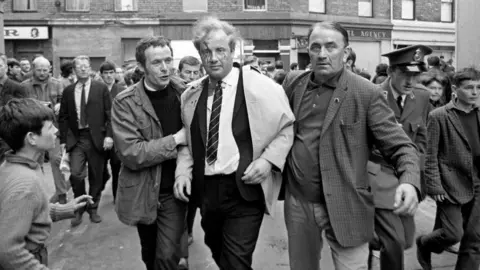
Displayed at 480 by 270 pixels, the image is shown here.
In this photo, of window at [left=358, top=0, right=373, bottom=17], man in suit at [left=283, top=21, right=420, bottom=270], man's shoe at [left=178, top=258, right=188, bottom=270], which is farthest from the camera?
window at [left=358, top=0, right=373, bottom=17]

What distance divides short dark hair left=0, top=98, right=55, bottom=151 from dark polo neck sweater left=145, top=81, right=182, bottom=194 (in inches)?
51.4

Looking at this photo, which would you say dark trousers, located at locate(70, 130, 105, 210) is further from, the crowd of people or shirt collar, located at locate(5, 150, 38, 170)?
shirt collar, located at locate(5, 150, 38, 170)

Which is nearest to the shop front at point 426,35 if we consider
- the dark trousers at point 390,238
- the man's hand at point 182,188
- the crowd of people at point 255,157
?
the crowd of people at point 255,157

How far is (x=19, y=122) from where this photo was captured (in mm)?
3309

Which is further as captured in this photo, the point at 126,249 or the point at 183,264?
the point at 126,249

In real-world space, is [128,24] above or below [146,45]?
above

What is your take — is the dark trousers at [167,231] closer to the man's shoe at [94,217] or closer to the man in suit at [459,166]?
the man in suit at [459,166]

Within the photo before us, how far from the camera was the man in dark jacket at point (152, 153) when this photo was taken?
441 cm

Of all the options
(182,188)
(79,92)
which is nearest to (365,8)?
(79,92)

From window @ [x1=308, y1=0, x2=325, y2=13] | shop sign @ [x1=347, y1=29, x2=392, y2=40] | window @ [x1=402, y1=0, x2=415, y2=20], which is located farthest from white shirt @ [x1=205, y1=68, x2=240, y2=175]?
window @ [x1=402, y1=0, x2=415, y2=20]

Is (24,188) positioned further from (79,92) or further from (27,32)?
(27,32)

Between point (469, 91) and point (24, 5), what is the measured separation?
2320 cm

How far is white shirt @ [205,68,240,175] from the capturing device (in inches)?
159

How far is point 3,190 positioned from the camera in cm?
306
